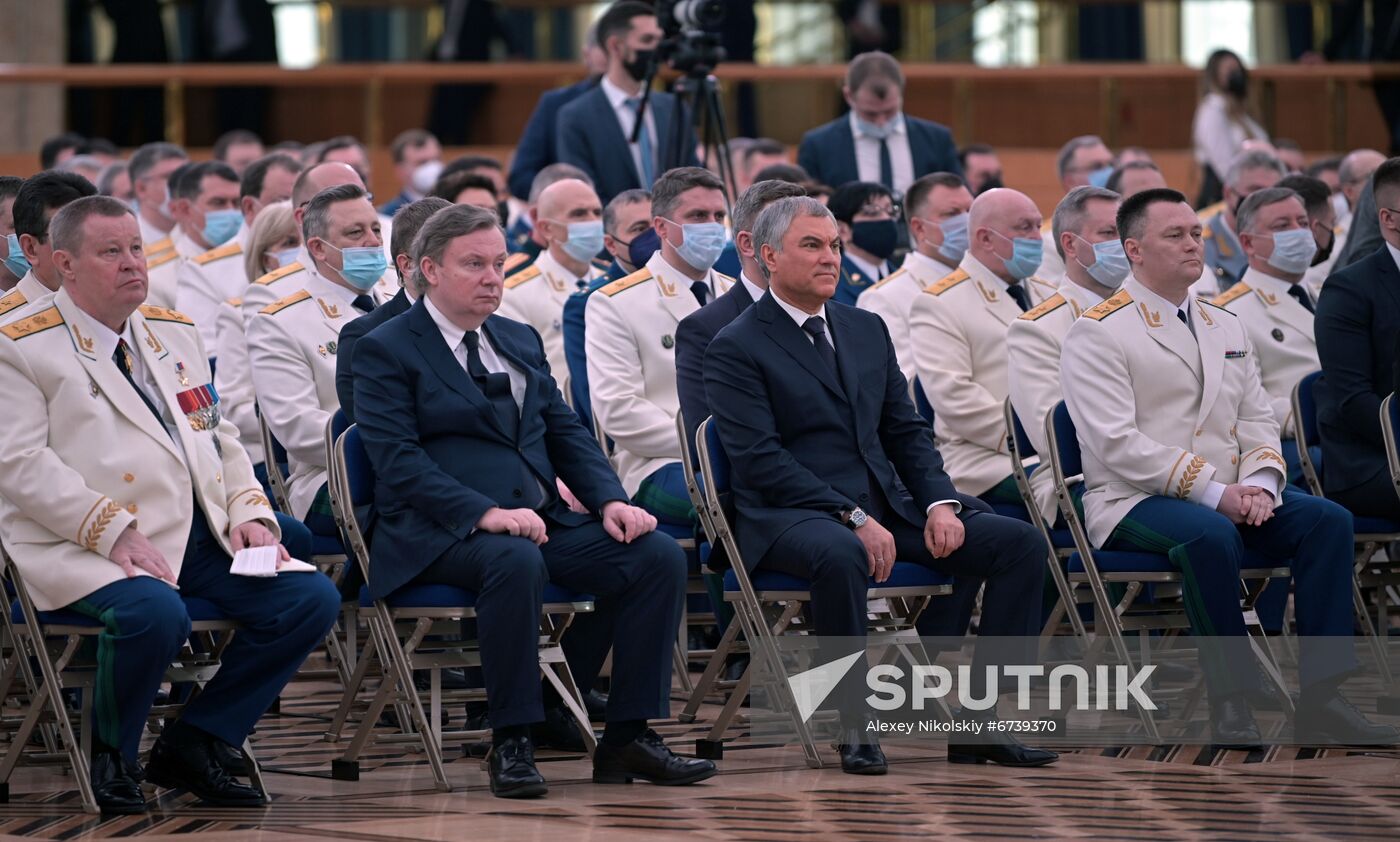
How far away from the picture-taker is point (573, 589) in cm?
495

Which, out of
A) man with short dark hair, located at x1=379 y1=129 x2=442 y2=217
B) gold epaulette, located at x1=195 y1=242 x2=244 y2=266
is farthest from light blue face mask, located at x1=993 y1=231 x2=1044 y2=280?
man with short dark hair, located at x1=379 y1=129 x2=442 y2=217

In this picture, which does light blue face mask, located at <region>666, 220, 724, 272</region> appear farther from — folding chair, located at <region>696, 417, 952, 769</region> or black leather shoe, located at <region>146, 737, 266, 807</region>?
black leather shoe, located at <region>146, 737, 266, 807</region>

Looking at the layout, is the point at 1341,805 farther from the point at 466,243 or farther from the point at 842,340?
the point at 466,243

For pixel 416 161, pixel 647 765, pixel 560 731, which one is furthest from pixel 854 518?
pixel 416 161

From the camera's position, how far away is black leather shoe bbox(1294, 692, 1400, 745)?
5.08 meters

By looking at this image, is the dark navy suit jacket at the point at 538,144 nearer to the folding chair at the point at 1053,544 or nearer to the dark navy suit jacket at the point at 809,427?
the folding chair at the point at 1053,544

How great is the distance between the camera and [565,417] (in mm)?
5168

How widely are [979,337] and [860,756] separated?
1789mm

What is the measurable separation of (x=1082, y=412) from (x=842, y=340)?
27.7 inches

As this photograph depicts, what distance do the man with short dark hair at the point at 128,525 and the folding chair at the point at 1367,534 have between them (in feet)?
9.27

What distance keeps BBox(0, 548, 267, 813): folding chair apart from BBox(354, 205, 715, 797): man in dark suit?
425mm

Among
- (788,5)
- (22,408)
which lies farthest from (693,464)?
(788,5)

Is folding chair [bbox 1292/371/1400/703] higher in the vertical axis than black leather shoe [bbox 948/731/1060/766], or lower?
higher

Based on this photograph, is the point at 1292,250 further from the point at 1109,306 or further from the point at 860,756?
the point at 860,756
